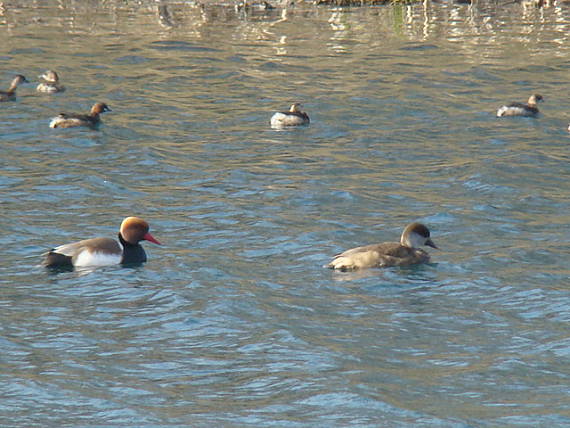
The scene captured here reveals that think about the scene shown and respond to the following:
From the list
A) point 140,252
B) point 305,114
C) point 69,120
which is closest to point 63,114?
point 69,120

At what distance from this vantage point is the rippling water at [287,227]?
10016mm

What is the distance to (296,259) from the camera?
46.0 ft

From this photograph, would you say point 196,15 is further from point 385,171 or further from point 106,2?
point 385,171

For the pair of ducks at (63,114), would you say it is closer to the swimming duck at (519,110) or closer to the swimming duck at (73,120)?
the swimming duck at (73,120)

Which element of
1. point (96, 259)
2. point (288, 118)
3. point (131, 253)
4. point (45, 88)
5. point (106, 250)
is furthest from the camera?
point (45, 88)

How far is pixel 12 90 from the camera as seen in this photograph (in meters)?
24.4

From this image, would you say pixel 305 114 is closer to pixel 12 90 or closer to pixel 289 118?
A: pixel 289 118

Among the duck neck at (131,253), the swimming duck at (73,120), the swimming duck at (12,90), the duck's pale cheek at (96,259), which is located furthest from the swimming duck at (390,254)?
the swimming duck at (12,90)

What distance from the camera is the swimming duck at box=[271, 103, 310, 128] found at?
2142 cm

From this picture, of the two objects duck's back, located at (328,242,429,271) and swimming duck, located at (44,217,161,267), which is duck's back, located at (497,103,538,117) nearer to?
duck's back, located at (328,242,429,271)

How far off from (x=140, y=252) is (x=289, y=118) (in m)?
7.81

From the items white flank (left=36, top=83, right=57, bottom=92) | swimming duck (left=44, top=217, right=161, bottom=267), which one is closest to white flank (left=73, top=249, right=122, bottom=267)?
swimming duck (left=44, top=217, right=161, bottom=267)

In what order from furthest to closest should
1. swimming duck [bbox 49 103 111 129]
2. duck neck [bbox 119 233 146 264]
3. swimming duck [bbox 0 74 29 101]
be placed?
swimming duck [bbox 0 74 29 101]
swimming duck [bbox 49 103 111 129]
duck neck [bbox 119 233 146 264]

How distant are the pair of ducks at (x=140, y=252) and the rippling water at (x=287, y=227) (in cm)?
17
